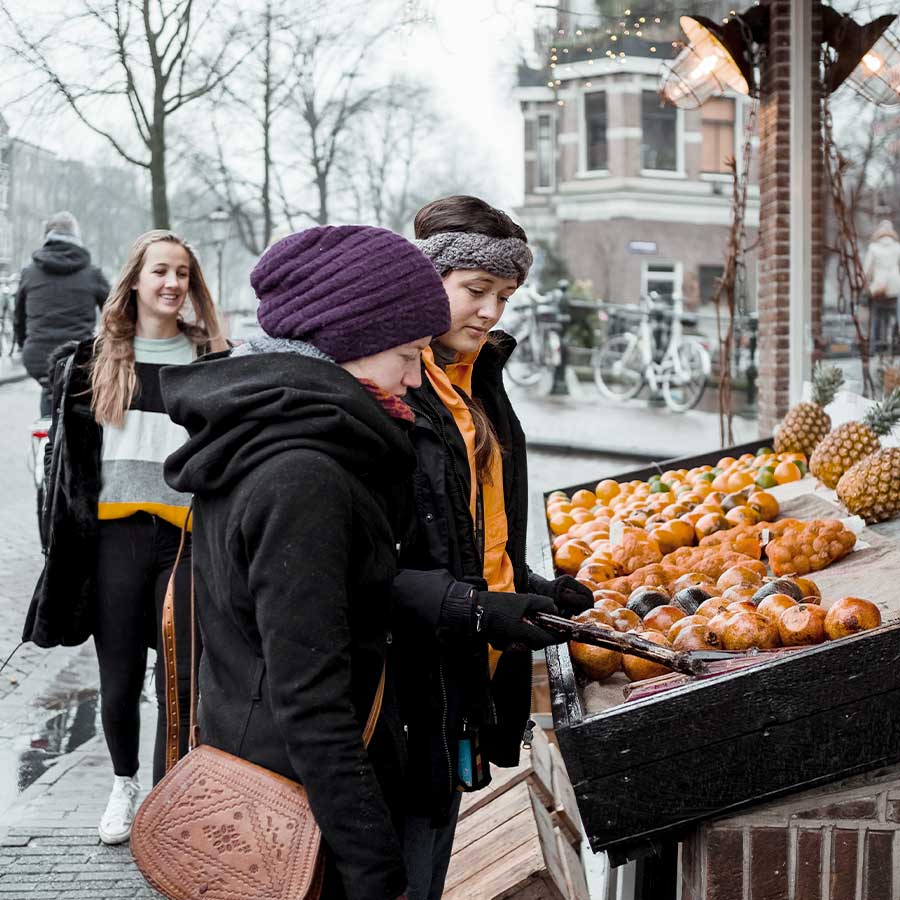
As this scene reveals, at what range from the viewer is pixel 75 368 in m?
3.78

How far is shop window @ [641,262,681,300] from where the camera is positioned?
1933 cm

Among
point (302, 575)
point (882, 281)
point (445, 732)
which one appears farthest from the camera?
point (882, 281)

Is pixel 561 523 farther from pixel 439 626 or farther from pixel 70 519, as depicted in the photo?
pixel 439 626

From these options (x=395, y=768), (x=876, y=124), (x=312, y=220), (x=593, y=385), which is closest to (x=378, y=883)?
(x=395, y=768)

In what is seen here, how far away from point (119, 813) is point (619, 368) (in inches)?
611

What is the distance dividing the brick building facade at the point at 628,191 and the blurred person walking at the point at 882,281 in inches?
447

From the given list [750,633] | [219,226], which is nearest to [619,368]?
[219,226]

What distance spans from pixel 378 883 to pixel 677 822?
679 mm

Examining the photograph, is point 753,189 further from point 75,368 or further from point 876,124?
point 75,368

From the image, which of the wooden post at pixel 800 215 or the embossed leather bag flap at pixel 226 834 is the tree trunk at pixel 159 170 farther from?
the embossed leather bag flap at pixel 226 834

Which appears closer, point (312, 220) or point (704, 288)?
point (312, 220)

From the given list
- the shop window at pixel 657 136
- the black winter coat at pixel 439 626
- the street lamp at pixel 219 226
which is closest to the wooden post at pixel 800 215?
the black winter coat at pixel 439 626

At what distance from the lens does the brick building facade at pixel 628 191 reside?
19156 millimetres

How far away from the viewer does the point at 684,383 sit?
17.8 metres
